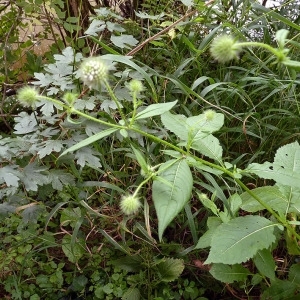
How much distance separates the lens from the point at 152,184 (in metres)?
0.93

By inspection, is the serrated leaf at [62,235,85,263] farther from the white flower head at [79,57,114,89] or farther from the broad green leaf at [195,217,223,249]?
the white flower head at [79,57,114,89]

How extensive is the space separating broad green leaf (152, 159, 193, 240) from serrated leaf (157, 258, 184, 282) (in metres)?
0.55

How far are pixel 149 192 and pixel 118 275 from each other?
0.33 m

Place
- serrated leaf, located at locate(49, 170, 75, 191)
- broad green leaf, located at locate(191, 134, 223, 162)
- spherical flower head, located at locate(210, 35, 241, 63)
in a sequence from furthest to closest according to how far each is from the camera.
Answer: serrated leaf, located at locate(49, 170, 75, 191) → broad green leaf, located at locate(191, 134, 223, 162) → spherical flower head, located at locate(210, 35, 241, 63)

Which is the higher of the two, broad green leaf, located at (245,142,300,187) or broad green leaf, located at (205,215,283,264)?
broad green leaf, located at (245,142,300,187)

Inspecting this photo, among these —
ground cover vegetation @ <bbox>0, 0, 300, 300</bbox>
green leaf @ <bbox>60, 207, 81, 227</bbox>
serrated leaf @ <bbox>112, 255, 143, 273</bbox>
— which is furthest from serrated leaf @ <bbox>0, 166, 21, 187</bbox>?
serrated leaf @ <bbox>112, 255, 143, 273</bbox>

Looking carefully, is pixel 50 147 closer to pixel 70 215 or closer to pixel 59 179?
pixel 59 179

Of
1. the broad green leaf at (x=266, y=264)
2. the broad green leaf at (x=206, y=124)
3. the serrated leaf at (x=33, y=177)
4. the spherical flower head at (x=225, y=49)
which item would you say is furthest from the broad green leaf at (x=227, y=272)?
the spherical flower head at (x=225, y=49)

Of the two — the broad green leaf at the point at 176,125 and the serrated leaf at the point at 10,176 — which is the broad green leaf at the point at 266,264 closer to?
the broad green leaf at the point at 176,125

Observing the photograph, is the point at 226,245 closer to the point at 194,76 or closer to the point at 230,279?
the point at 230,279

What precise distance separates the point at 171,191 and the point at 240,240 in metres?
0.25

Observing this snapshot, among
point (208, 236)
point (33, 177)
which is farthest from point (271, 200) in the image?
point (33, 177)

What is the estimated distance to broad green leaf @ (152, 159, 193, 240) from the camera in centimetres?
75

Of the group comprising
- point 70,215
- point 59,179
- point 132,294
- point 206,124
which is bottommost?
point 132,294
